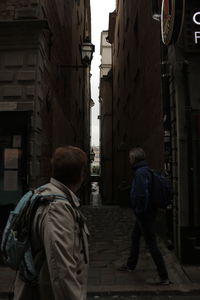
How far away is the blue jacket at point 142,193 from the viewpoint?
5.39m

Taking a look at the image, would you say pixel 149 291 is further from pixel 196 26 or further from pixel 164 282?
pixel 196 26


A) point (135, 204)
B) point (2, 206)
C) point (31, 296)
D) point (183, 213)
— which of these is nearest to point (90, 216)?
point (2, 206)

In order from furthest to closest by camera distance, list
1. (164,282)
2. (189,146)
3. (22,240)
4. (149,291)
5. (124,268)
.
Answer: (189,146), (124,268), (164,282), (149,291), (22,240)

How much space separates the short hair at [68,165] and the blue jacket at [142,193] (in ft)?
10.4

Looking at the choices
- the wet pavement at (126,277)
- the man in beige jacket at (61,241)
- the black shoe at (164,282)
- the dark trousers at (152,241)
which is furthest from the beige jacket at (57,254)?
the black shoe at (164,282)

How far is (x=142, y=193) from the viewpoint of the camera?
542 cm

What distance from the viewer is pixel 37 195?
223 cm

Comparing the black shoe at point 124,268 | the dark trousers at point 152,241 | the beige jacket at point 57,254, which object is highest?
the beige jacket at point 57,254

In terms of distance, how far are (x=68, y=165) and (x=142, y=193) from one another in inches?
128

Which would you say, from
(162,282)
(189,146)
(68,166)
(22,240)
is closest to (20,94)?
(189,146)

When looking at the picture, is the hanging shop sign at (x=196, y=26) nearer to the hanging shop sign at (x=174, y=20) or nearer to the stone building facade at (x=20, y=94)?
the hanging shop sign at (x=174, y=20)

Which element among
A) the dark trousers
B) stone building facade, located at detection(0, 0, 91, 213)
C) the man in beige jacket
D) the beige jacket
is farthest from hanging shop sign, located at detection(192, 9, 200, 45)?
the beige jacket

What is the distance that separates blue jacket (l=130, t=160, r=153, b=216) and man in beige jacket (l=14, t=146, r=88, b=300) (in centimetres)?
313

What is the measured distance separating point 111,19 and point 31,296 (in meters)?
31.8
